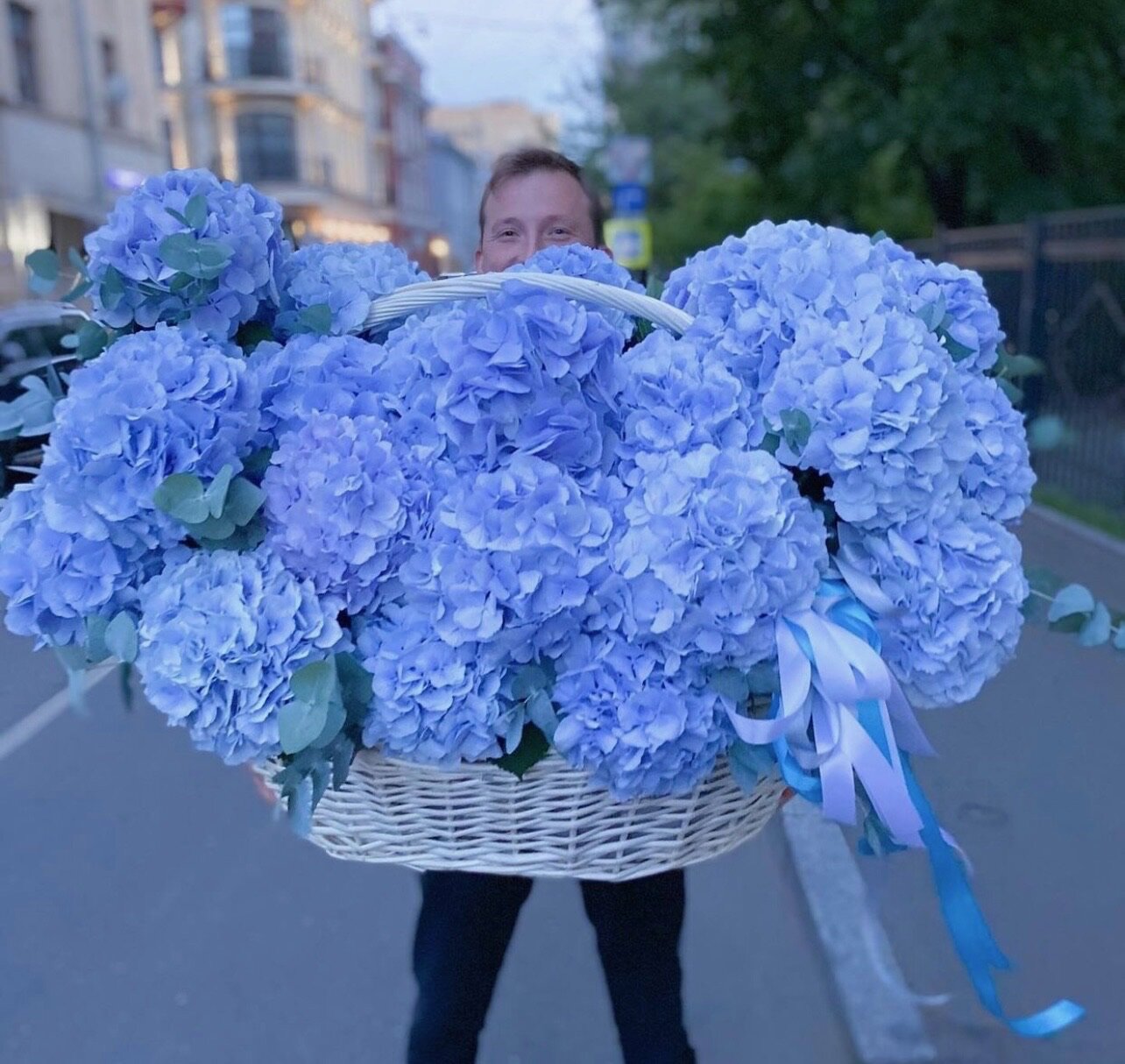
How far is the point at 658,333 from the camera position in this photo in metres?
1.26

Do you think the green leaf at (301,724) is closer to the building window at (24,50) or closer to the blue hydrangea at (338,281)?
the blue hydrangea at (338,281)

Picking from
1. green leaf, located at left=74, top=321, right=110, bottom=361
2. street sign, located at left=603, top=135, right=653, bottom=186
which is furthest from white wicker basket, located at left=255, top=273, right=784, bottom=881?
street sign, located at left=603, top=135, right=653, bottom=186

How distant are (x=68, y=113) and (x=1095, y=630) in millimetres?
21886

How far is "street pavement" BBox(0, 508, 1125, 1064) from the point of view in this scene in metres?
2.74

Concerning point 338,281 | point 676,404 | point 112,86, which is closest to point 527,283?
point 676,404

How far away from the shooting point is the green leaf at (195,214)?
49.8 inches

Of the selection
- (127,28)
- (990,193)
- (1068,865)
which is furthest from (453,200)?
(1068,865)

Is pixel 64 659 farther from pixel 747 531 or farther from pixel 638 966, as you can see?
pixel 638 966

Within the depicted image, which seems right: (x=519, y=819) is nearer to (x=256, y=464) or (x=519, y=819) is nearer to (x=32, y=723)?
(x=256, y=464)

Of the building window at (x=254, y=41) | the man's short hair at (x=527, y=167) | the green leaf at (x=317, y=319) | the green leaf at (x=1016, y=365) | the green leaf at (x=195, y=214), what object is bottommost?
the green leaf at (x=1016, y=365)

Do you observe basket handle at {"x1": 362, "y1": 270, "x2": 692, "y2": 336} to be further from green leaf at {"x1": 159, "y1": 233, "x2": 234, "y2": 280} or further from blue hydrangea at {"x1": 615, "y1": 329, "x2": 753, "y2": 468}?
green leaf at {"x1": 159, "y1": 233, "x2": 234, "y2": 280}

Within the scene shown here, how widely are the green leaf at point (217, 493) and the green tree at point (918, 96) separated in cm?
1087

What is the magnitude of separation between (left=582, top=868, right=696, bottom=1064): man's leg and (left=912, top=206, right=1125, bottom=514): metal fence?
241 inches

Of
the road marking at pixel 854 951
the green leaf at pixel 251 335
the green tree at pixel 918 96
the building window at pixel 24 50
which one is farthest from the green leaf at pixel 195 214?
the building window at pixel 24 50
